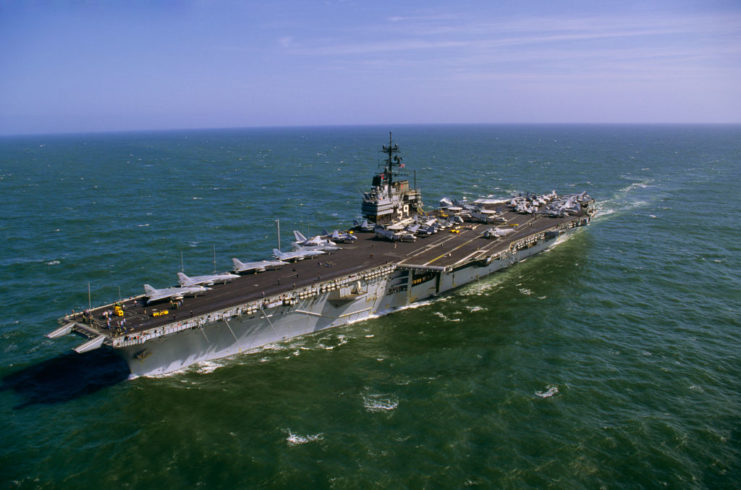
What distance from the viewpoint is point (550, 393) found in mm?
27766

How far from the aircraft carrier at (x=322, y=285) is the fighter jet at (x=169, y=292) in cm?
7

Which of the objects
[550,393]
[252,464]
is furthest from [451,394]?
[252,464]

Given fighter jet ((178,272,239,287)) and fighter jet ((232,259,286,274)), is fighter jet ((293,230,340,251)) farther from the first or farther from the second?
fighter jet ((178,272,239,287))

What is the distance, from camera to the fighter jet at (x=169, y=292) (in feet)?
105

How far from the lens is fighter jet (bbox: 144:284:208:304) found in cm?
3194

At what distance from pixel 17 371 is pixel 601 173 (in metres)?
116

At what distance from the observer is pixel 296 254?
135 ft

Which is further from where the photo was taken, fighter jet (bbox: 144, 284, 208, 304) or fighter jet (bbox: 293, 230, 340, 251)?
fighter jet (bbox: 293, 230, 340, 251)

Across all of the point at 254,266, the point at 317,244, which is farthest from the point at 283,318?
the point at 317,244

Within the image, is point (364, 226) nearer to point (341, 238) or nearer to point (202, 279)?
point (341, 238)

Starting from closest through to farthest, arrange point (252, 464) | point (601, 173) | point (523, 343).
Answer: point (252, 464)
point (523, 343)
point (601, 173)

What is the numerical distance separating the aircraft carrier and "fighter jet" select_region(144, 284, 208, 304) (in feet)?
0.23

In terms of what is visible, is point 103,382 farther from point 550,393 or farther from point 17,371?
point 550,393

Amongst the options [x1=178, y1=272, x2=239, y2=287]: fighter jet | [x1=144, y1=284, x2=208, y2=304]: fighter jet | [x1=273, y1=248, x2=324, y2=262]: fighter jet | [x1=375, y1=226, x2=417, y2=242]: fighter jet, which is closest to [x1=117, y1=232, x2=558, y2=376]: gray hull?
[x1=144, y1=284, x2=208, y2=304]: fighter jet
